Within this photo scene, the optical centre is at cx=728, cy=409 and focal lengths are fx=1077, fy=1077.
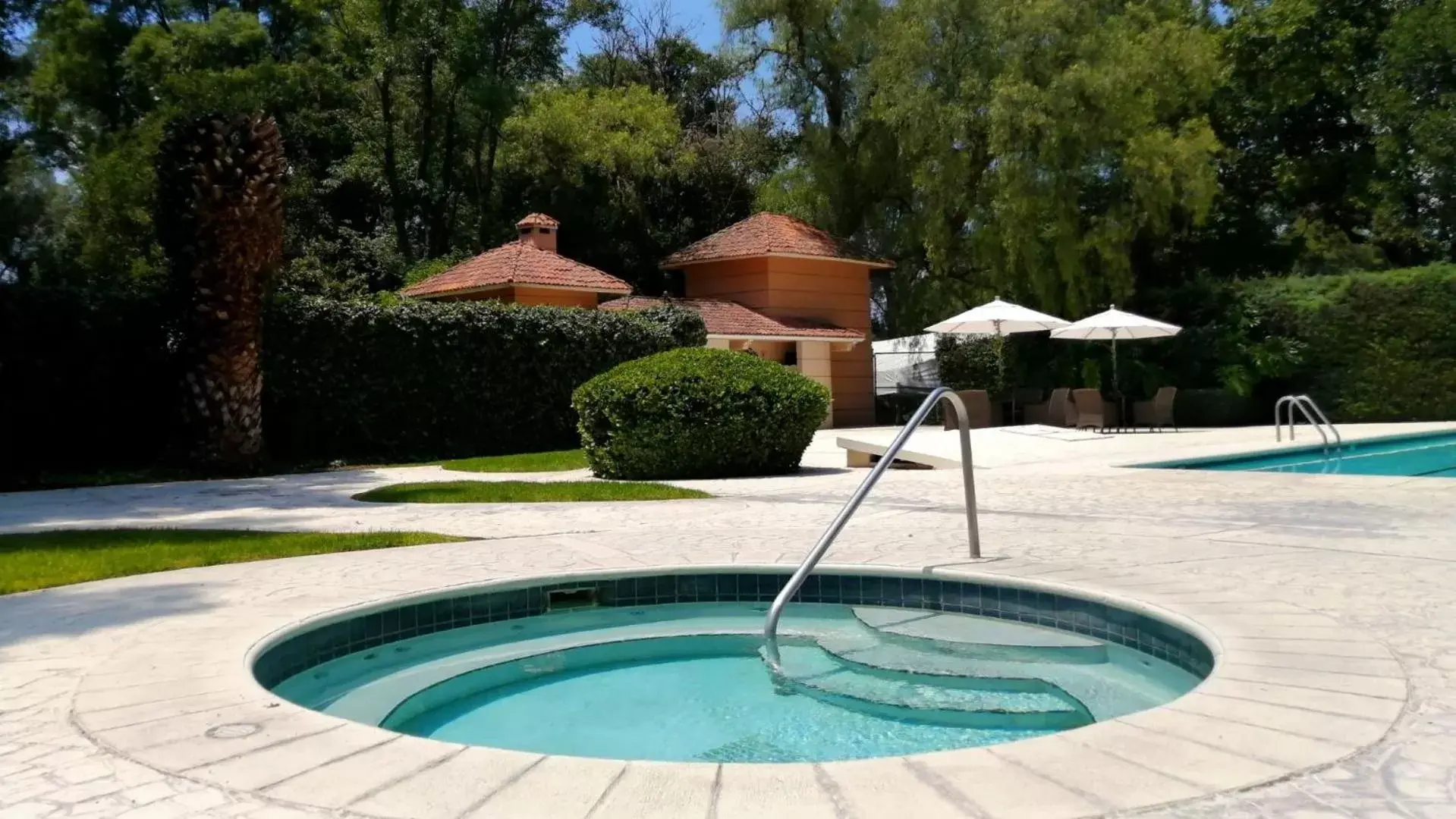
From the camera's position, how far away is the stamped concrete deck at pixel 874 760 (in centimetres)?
294

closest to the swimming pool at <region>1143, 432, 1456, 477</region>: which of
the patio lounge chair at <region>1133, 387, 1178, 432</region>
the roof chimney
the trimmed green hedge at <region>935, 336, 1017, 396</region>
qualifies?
the patio lounge chair at <region>1133, 387, 1178, 432</region>

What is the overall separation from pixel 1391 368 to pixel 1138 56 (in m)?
9.28

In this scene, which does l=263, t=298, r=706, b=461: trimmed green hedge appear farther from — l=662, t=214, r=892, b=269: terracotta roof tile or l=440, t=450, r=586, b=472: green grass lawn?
l=662, t=214, r=892, b=269: terracotta roof tile

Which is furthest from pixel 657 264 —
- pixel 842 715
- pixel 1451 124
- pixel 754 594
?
pixel 842 715

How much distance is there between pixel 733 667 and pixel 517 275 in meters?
20.4

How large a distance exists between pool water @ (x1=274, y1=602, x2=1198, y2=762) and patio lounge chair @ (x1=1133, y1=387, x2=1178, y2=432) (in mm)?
17733

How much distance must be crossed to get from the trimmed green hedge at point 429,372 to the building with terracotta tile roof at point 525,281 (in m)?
3.41

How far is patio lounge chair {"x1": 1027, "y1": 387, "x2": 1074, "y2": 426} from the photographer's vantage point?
76.9 ft

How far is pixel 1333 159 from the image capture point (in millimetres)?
29672

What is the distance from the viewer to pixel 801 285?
30484 millimetres

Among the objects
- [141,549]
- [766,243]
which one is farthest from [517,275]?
[141,549]

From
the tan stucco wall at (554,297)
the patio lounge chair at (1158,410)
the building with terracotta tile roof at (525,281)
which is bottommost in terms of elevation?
the patio lounge chair at (1158,410)

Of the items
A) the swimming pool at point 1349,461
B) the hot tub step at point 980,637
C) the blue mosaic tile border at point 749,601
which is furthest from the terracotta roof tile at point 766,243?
the hot tub step at point 980,637

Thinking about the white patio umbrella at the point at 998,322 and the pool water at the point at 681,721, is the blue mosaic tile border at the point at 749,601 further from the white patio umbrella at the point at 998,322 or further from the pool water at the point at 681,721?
the white patio umbrella at the point at 998,322
